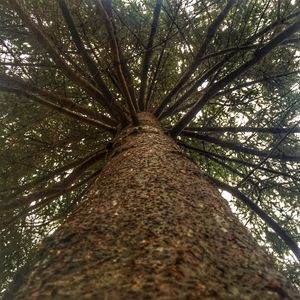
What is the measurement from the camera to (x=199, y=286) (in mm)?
836

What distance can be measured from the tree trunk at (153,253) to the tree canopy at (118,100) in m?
1.75

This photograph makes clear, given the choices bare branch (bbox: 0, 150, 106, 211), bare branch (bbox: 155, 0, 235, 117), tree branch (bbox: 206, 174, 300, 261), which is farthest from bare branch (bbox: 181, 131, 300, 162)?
Result: bare branch (bbox: 0, 150, 106, 211)

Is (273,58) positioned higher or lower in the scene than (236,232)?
higher

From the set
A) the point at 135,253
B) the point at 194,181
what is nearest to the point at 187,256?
the point at 135,253

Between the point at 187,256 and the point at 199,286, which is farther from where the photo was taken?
the point at 187,256

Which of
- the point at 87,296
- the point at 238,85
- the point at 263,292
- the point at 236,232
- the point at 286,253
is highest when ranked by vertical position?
the point at 238,85

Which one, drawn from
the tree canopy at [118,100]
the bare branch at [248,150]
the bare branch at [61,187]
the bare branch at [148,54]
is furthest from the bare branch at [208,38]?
the bare branch at [61,187]

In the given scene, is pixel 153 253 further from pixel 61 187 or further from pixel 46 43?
pixel 61 187

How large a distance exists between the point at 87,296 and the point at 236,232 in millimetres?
665

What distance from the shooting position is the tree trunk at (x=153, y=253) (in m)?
0.84

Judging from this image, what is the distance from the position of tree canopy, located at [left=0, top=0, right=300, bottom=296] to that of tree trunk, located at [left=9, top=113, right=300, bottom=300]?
175 cm

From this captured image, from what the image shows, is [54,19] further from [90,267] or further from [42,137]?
[90,267]

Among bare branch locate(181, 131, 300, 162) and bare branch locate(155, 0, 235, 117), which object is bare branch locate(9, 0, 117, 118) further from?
bare branch locate(181, 131, 300, 162)

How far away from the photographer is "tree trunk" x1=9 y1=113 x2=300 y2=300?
845 millimetres
